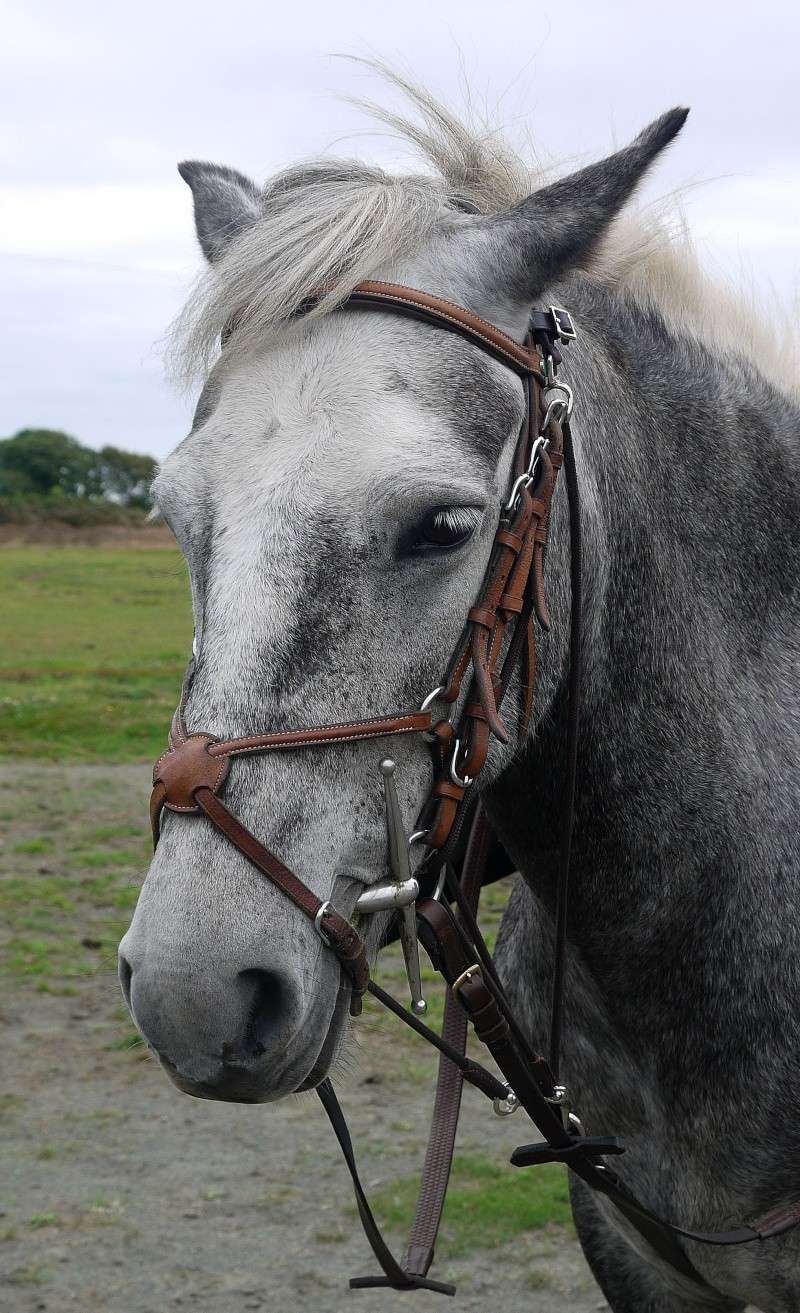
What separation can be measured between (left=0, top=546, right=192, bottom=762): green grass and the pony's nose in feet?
3.79

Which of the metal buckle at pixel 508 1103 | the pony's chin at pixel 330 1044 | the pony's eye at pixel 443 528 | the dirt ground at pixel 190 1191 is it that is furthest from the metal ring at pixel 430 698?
the dirt ground at pixel 190 1191

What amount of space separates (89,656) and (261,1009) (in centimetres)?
1802

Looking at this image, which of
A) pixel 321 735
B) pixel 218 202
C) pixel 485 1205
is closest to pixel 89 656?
pixel 485 1205

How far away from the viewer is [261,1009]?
6.21ft

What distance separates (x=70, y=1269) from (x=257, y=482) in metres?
3.82

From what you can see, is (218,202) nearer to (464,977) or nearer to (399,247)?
(399,247)

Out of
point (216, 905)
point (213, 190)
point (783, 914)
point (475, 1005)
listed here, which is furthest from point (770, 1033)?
point (213, 190)

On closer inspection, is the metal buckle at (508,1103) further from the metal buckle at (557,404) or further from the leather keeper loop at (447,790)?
the metal buckle at (557,404)

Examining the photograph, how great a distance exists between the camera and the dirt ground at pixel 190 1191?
450cm

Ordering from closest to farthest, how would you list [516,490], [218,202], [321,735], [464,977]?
[321,735] → [516,490] → [464,977] → [218,202]

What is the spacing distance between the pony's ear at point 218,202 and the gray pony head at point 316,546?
29cm

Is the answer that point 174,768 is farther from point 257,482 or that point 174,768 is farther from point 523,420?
point 523,420

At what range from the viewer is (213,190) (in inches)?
Result: 110

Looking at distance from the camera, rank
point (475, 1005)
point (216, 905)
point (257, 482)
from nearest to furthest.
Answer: point (216, 905) < point (257, 482) < point (475, 1005)
